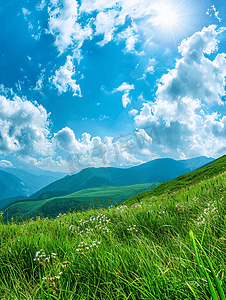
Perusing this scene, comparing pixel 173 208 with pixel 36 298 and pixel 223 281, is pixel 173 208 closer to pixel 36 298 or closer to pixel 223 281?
pixel 223 281

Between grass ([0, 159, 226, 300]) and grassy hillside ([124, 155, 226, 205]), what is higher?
grass ([0, 159, 226, 300])

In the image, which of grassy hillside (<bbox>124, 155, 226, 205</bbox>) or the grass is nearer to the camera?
the grass

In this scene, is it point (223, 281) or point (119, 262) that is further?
point (119, 262)

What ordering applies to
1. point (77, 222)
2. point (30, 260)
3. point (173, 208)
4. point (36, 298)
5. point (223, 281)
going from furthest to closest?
point (77, 222)
point (173, 208)
point (30, 260)
point (36, 298)
point (223, 281)

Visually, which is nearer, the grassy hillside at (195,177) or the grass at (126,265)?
the grass at (126,265)

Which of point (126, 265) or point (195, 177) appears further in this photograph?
point (195, 177)

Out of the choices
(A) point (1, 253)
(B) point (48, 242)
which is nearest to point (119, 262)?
(B) point (48, 242)

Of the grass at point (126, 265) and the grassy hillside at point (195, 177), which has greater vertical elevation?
the grass at point (126, 265)

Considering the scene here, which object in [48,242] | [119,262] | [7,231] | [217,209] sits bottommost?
[217,209]

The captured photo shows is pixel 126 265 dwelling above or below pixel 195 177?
above

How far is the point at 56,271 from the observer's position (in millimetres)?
3102

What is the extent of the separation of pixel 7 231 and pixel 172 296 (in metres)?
6.02

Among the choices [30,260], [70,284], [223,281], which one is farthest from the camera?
[30,260]

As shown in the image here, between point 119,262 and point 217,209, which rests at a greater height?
point 119,262
